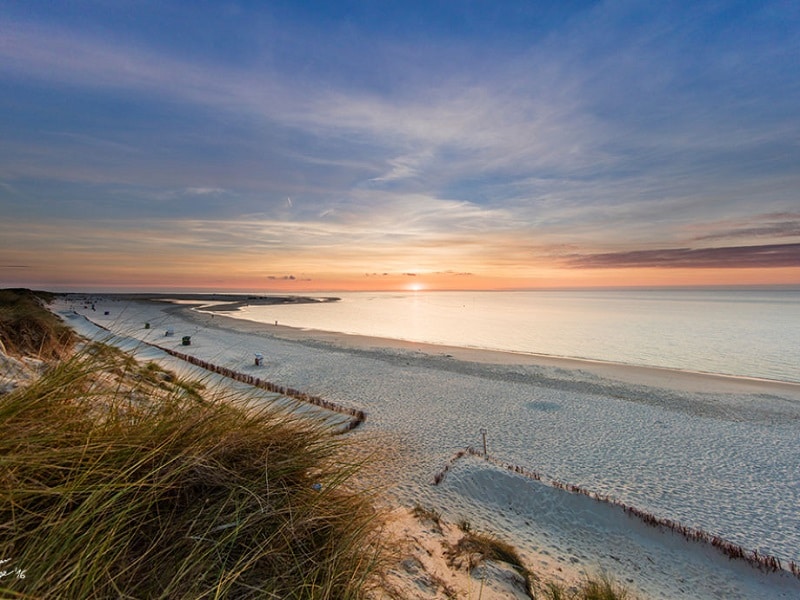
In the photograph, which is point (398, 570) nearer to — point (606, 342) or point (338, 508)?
point (338, 508)

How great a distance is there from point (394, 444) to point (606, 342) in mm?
29746

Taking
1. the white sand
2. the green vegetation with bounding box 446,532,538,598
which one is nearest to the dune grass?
the green vegetation with bounding box 446,532,538,598

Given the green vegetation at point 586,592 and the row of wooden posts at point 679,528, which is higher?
the green vegetation at point 586,592

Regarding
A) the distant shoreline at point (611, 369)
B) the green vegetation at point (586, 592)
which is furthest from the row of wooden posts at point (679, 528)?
the distant shoreline at point (611, 369)

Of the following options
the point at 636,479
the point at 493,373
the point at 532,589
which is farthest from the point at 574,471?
the point at 493,373

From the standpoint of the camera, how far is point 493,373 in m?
19.0

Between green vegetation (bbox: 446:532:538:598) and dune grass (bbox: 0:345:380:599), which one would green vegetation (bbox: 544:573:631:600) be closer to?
green vegetation (bbox: 446:532:538:598)

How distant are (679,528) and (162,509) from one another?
7.48 metres

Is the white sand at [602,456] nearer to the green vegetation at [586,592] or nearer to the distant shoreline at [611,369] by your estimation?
the distant shoreline at [611,369]

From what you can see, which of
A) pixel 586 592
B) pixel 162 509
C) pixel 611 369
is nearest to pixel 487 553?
pixel 586 592

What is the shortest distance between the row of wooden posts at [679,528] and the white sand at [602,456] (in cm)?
13

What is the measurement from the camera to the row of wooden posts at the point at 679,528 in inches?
218

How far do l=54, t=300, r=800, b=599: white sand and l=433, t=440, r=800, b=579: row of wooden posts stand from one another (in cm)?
13

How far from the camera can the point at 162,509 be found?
2594mm
